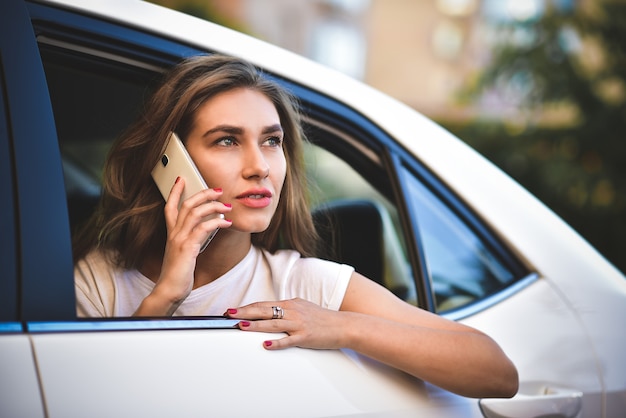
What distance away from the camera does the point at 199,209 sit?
1632mm

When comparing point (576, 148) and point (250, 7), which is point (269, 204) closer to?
point (576, 148)

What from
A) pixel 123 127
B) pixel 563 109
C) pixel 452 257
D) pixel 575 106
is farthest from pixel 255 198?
pixel 563 109

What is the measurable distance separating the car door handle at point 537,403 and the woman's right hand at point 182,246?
72 centimetres

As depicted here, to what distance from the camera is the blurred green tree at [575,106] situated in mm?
8297

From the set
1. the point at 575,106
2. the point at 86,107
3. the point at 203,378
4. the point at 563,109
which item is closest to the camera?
the point at 203,378

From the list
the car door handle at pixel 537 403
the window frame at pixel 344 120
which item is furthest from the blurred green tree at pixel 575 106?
the car door handle at pixel 537 403

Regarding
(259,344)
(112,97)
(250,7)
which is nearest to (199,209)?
(259,344)

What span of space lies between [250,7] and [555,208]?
12.0 meters

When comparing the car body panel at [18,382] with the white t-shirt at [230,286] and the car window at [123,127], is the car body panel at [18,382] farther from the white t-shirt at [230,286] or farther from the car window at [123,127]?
the car window at [123,127]

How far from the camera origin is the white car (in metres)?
1.31

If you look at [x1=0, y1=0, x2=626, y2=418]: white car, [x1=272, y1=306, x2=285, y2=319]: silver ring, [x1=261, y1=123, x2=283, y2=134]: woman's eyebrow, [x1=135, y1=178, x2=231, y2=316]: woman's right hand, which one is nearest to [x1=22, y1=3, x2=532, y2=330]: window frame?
[x1=0, y1=0, x2=626, y2=418]: white car

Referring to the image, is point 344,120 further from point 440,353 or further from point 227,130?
point 440,353

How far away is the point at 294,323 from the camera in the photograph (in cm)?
154

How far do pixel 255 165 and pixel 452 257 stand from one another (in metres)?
0.68
